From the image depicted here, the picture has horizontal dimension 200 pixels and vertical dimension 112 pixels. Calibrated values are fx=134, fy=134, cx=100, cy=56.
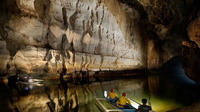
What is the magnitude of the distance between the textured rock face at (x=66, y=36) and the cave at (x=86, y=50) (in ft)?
0.15

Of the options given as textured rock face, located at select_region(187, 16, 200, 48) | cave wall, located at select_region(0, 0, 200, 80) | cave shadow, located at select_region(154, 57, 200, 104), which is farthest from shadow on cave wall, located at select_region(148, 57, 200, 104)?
textured rock face, located at select_region(187, 16, 200, 48)

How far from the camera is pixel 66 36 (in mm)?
9203

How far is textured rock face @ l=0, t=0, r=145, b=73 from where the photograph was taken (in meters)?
7.71

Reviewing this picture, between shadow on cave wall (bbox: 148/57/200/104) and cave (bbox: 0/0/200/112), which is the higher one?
cave (bbox: 0/0/200/112)

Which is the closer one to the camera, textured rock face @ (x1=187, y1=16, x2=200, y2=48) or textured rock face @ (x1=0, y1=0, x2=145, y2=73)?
textured rock face @ (x1=187, y1=16, x2=200, y2=48)

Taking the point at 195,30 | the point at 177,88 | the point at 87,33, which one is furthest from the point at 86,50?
the point at 195,30

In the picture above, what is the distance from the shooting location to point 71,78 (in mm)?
9648

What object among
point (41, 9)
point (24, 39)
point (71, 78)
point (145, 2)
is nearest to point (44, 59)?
point (24, 39)

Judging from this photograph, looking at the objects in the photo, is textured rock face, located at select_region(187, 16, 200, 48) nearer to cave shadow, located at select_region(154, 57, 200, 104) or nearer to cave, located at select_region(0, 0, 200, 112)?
cave, located at select_region(0, 0, 200, 112)

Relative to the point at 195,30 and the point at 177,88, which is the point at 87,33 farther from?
the point at 177,88

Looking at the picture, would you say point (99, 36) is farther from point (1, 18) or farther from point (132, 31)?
point (1, 18)

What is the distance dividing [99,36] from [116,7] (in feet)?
9.13

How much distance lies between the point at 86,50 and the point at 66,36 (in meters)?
1.82

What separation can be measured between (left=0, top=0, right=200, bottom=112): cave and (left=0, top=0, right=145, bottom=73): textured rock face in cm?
5
